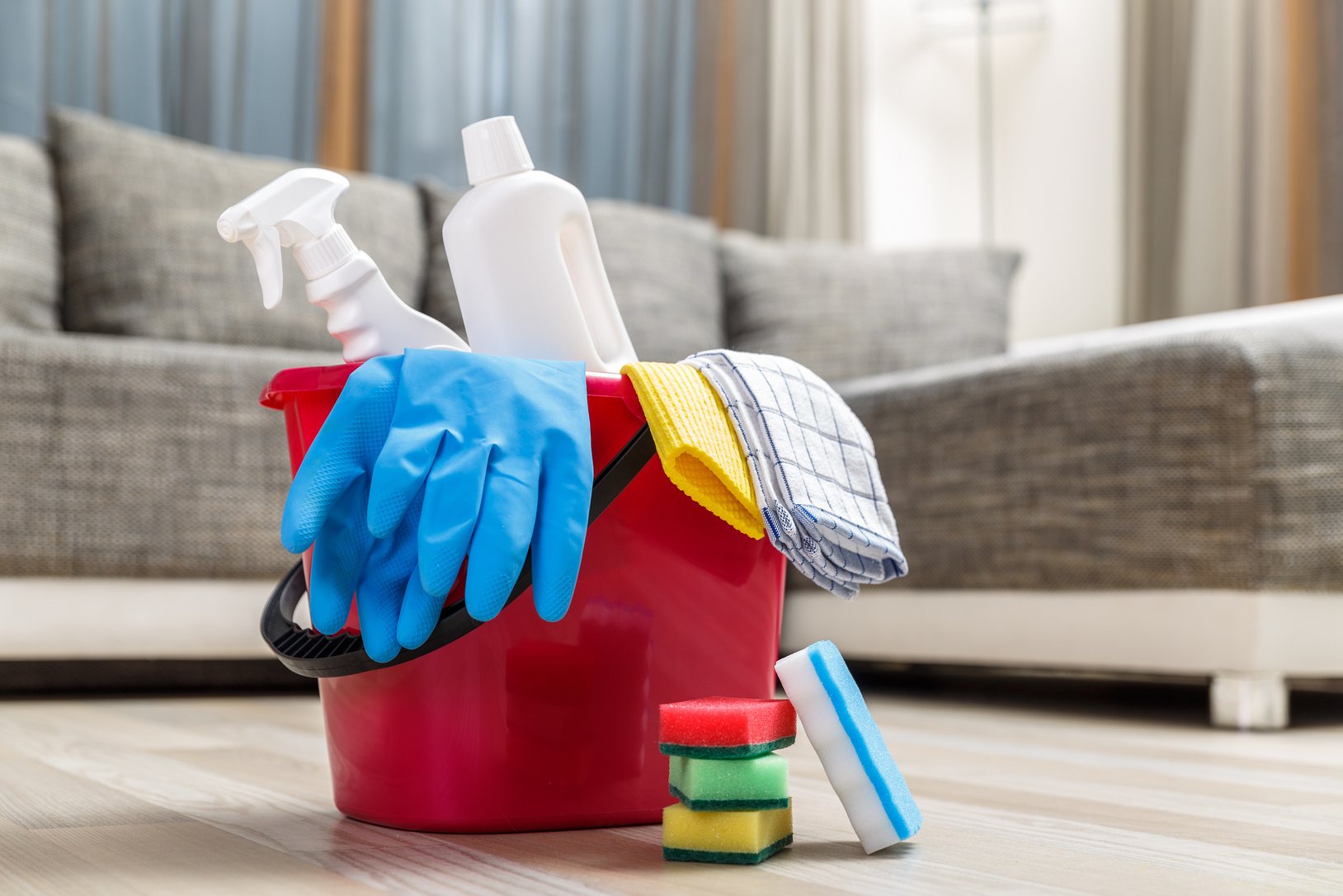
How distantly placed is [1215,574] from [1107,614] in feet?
0.43

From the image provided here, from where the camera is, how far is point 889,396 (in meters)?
1.71

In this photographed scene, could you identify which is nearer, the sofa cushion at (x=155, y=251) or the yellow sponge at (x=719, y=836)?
the yellow sponge at (x=719, y=836)

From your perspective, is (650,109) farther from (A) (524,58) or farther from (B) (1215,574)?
(B) (1215,574)

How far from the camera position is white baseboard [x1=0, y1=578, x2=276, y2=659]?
58.7 inches

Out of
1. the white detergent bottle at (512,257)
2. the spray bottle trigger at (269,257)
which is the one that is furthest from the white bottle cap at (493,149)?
the spray bottle trigger at (269,257)

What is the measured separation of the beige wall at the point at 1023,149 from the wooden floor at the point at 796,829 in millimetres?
2106

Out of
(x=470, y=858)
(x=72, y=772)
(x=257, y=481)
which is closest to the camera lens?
(x=470, y=858)

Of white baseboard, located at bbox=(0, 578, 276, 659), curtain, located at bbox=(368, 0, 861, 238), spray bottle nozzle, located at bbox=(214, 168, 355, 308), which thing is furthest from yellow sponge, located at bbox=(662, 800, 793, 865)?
curtain, located at bbox=(368, 0, 861, 238)

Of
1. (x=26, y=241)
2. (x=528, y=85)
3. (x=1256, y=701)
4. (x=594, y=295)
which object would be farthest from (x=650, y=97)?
(x=594, y=295)

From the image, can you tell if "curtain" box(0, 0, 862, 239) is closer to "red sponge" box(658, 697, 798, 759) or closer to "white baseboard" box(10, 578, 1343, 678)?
"white baseboard" box(10, 578, 1343, 678)

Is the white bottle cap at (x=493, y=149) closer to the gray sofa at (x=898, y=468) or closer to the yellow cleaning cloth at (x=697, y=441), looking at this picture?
the yellow cleaning cloth at (x=697, y=441)

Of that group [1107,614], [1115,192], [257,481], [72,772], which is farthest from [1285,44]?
[72,772]

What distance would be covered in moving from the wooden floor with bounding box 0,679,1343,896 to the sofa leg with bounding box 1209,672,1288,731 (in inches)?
2.4

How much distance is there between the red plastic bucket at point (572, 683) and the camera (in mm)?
706
